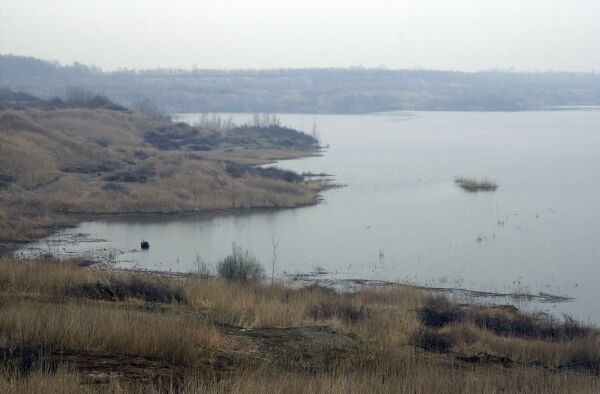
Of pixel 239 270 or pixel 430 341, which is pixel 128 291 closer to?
pixel 430 341

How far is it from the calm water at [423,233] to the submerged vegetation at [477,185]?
1.72ft

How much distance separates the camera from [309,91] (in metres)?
143

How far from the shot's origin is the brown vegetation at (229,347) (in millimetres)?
4699

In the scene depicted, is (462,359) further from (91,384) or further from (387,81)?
(387,81)

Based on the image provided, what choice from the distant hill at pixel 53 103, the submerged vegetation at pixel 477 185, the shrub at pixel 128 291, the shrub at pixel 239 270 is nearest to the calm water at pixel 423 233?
the submerged vegetation at pixel 477 185

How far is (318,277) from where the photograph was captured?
1816 centimetres

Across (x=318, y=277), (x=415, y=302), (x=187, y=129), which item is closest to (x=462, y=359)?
(x=415, y=302)

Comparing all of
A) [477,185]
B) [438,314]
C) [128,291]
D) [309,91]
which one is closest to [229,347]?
[128,291]

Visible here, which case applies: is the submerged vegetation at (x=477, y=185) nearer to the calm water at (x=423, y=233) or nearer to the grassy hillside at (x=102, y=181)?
the calm water at (x=423, y=233)

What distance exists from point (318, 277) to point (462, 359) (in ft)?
36.5

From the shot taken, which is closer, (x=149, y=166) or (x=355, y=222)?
(x=355, y=222)

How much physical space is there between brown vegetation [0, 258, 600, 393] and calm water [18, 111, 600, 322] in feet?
24.8

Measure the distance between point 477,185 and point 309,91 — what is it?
110m

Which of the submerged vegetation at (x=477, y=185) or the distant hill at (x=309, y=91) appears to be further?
the distant hill at (x=309, y=91)
